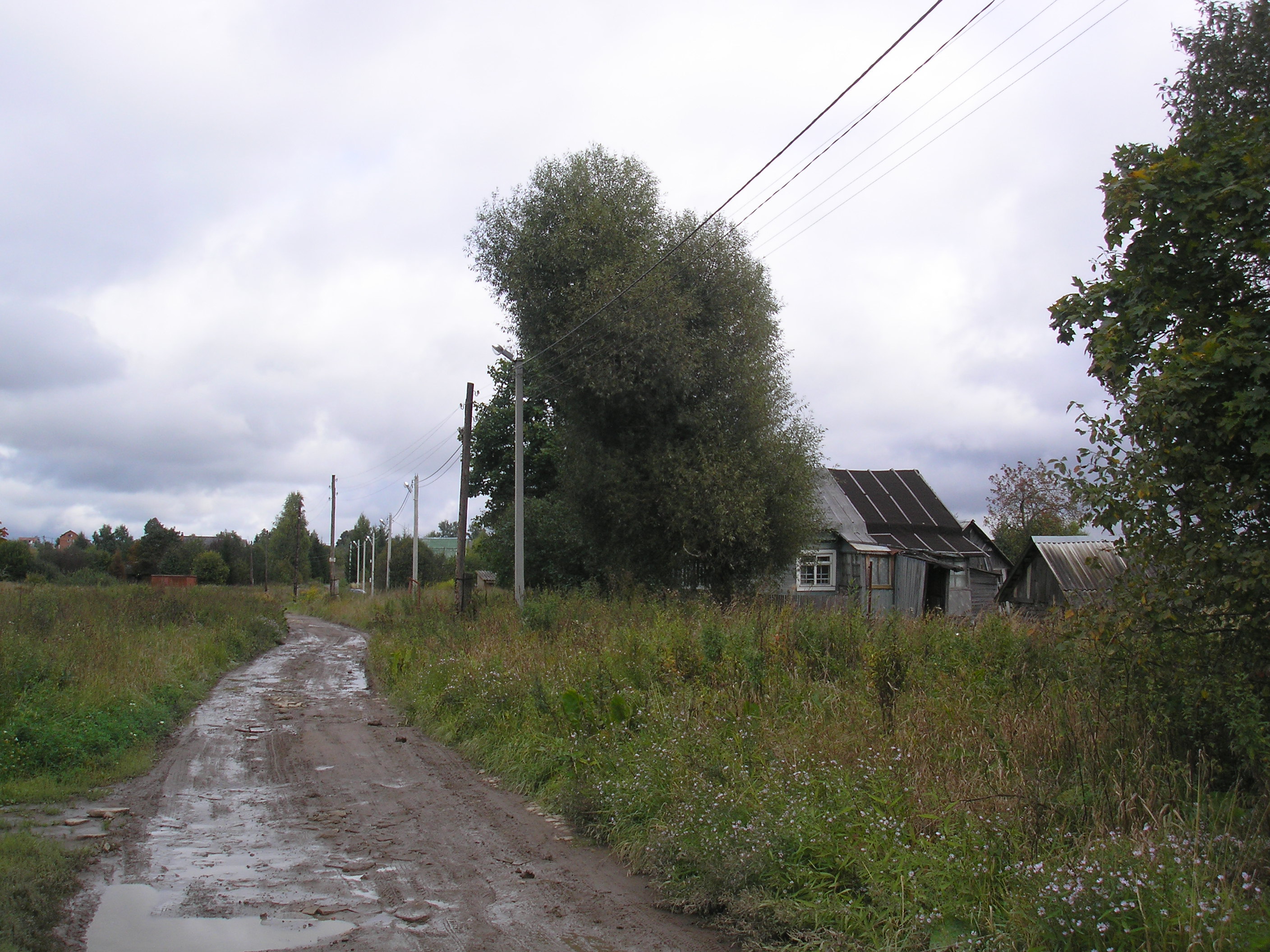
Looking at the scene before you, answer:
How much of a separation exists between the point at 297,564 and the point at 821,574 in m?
72.9

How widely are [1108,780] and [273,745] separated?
9.17 meters

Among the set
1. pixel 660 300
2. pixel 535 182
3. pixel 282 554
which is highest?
pixel 535 182

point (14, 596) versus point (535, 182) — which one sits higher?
point (535, 182)

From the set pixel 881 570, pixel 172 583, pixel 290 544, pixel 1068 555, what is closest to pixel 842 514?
pixel 881 570

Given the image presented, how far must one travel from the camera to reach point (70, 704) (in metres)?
9.66

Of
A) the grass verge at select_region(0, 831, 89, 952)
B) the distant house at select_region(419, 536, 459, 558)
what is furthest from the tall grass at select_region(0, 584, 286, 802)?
the distant house at select_region(419, 536, 459, 558)

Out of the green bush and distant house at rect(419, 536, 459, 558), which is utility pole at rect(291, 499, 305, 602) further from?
distant house at rect(419, 536, 459, 558)

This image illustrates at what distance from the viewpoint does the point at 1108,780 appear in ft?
15.9

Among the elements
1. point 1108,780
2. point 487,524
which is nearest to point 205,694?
point 1108,780

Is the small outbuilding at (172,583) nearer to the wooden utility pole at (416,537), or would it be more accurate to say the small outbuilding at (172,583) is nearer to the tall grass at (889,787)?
the wooden utility pole at (416,537)

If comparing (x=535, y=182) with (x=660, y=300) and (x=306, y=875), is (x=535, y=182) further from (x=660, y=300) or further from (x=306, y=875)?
(x=306, y=875)

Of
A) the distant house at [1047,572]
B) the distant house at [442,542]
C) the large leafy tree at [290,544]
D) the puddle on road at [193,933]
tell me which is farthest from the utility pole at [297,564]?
the puddle on road at [193,933]

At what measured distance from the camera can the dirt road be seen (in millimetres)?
4539

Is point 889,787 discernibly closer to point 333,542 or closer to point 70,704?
point 70,704
